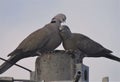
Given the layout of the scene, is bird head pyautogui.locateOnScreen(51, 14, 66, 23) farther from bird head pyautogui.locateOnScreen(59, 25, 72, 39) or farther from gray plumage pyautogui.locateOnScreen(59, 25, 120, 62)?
bird head pyautogui.locateOnScreen(59, 25, 72, 39)

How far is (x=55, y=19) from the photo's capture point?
14.5 m

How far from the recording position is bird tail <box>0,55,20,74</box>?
41.3ft

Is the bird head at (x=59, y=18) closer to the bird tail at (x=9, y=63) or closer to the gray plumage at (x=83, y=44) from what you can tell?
the gray plumage at (x=83, y=44)

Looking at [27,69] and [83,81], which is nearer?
[83,81]

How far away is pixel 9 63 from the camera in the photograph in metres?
12.8

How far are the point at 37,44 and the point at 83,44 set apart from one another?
1353mm

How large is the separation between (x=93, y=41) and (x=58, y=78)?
3.98m

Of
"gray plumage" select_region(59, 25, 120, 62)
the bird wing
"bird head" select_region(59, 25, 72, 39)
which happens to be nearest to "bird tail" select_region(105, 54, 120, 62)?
"gray plumage" select_region(59, 25, 120, 62)

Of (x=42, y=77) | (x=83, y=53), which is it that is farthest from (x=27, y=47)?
(x=42, y=77)

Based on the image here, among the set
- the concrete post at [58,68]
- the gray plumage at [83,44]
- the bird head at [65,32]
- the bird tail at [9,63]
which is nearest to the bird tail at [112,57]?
the gray plumage at [83,44]

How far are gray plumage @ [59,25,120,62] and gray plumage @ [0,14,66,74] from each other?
0.21 m

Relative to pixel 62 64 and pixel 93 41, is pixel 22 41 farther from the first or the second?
pixel 62 64

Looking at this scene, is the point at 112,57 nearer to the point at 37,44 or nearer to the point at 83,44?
the point at 83,44

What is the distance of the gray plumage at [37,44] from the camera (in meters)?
12.8
